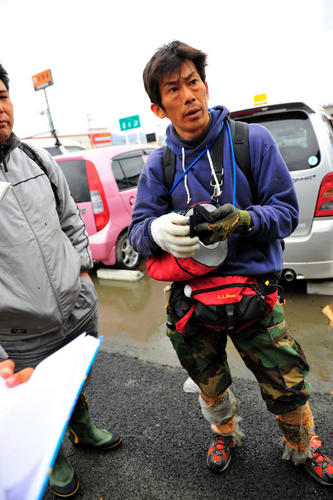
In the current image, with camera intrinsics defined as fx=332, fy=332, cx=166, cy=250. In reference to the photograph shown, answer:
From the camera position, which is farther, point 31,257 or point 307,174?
point 307,174

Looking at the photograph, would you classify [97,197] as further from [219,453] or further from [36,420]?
[36,420]

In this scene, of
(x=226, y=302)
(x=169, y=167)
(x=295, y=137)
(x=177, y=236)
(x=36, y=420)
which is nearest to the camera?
(x=36, y=420)

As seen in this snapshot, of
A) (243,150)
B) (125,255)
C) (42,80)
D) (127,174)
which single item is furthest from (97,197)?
(42,80)

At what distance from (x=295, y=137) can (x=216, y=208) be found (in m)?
2.12

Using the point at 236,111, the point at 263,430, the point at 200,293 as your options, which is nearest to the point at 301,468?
the point at 263,430

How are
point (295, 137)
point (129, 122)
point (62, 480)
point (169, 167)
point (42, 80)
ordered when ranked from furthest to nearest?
point (129, 122) < point (42, 80) < point (295, 137) < point (62, 480) < point (169, 167)

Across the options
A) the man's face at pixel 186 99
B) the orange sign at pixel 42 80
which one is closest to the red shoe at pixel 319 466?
the man's face at pixel 186 99

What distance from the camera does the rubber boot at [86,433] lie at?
1.92 m

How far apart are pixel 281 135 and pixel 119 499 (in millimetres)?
2994

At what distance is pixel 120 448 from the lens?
2006mm

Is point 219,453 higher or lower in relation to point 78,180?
lower

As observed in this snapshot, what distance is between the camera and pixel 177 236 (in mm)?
1324

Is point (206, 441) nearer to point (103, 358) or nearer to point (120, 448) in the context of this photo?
point (120, 448)

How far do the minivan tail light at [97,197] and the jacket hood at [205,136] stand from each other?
2.81m
